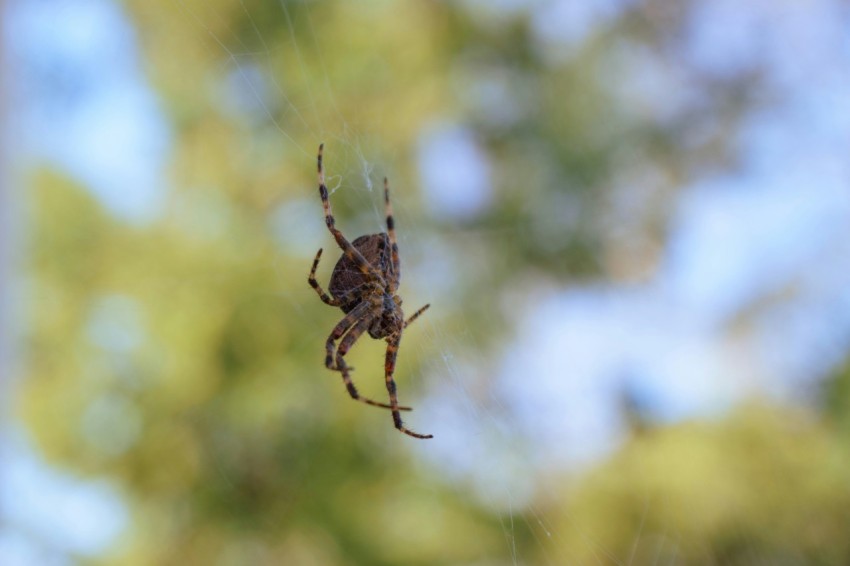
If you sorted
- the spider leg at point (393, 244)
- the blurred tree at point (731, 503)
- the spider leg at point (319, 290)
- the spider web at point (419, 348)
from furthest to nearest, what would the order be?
the blurred tree at point (731, 503), the spider web at point (419, 348), the spider leg at point (319, 290), the spider leg at point (393, 244)

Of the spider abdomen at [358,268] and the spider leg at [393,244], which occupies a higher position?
the spider leg at [393,244]

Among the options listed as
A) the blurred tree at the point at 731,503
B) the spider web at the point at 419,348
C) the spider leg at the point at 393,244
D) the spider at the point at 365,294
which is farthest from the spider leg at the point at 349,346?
the blurred tree at the point at 731,503

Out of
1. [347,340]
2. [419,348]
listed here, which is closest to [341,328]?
[347,340]

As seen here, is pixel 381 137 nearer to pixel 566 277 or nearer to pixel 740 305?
pixel 566 277

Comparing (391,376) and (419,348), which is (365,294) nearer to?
(391,376)

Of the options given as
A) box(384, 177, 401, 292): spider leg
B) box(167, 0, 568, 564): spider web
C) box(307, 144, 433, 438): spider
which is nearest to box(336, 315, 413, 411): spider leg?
box(307, 144, 433, 438): spider

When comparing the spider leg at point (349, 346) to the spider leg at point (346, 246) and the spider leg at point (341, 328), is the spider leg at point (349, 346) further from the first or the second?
the spider leg at point (346, 246)

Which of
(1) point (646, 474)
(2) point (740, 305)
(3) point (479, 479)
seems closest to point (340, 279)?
(3) point (479, 479)

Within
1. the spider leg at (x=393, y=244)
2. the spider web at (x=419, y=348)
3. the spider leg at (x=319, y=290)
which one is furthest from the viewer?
the spider web at (x=419, y=348)

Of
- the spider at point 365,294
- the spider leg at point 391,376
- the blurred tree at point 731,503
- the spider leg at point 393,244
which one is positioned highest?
the blurred tree at point 731,503
